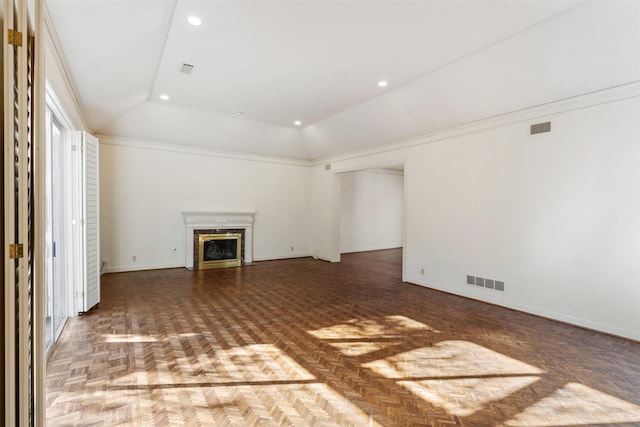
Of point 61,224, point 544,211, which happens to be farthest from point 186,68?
point 544,211

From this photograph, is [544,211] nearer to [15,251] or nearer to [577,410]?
[577,410]

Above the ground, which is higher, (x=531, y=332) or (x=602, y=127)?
(x=602, y=127)

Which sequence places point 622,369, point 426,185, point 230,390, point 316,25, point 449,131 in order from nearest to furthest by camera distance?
point 230,390 < point 622,369 < point 316,25 < point 449,131 < point 426,185

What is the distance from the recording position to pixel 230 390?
2449mm

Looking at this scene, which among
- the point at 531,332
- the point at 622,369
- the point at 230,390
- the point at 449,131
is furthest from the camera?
the point at 449,131

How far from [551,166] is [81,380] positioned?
565cm

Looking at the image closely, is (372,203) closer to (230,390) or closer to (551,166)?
(551,166)

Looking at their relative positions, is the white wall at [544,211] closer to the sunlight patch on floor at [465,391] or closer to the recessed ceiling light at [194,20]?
the sunlight patch on floor at [465,391]

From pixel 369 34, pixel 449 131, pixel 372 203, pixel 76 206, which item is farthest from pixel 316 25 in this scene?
pixel 372 203

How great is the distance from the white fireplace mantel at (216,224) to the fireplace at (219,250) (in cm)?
20

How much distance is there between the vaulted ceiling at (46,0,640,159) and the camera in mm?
2883

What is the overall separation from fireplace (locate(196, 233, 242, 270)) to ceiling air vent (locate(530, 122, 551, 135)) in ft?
20.5

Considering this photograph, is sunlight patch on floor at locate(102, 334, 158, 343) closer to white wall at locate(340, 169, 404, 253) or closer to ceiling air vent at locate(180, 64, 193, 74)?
ceiling air vent at locate(180, 64, 193, 74)

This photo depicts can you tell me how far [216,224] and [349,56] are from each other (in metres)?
5.12
